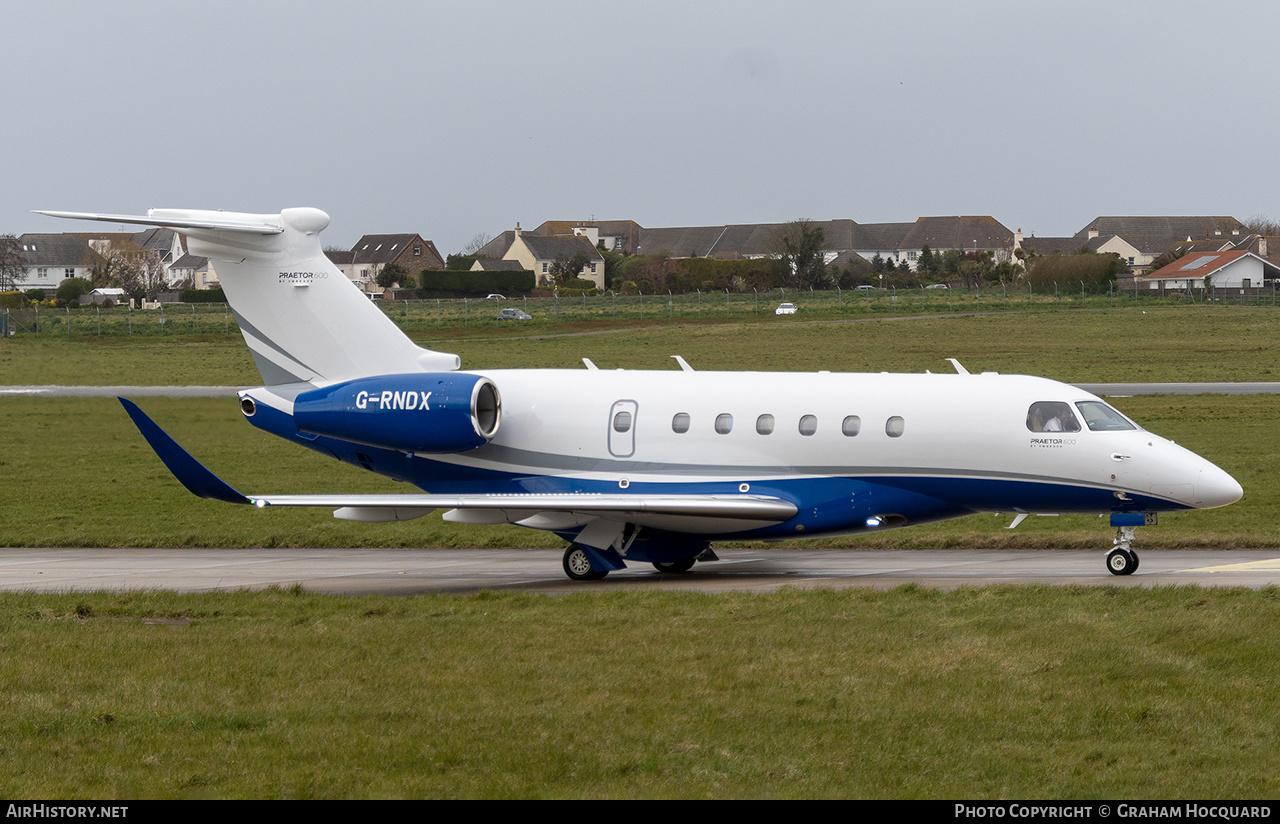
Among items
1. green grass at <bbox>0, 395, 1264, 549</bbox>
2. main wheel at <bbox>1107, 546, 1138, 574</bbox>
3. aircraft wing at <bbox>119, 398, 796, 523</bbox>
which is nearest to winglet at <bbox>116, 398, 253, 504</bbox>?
aircraft wing at <bbox>119, 398, 796, 523</bbox>

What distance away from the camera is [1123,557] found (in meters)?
20.3

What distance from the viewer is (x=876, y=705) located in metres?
12.1

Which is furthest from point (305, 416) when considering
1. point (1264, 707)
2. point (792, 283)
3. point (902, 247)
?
point (902, 247)

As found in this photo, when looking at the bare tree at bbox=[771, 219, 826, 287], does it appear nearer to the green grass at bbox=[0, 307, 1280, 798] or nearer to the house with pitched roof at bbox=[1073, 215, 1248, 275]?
the house with pitched roof at bbox=[1073, 215, 1248, 275]

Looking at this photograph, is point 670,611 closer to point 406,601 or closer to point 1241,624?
point 406,601

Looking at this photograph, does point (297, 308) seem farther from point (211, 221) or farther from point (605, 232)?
point (605, 232)

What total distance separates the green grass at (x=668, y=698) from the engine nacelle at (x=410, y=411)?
505 cm

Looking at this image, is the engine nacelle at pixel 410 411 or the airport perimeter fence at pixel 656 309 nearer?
the engine nacelle at pixel 410 411

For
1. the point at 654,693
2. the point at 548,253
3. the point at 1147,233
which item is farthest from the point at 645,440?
the point at 1147,233

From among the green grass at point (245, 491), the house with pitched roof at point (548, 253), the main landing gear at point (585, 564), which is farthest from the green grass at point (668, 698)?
the house with pitched roof at point (548, 253)

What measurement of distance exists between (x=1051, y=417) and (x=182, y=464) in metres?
12.5

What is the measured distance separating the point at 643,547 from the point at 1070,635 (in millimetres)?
9230

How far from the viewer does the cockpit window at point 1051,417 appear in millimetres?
20688

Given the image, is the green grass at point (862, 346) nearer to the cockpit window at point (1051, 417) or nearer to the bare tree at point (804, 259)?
the cockpit window at point (1051, 417)
